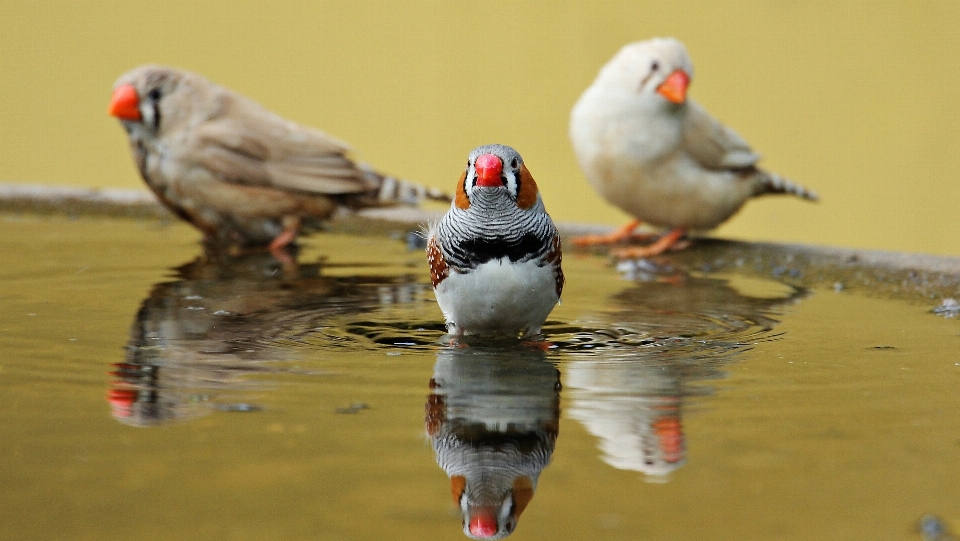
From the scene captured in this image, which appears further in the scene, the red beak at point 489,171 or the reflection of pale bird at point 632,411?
the red beak at point 489,171

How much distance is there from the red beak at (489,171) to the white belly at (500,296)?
0.70 ft

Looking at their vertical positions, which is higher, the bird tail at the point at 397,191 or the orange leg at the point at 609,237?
the bird tail at the point at 397,191

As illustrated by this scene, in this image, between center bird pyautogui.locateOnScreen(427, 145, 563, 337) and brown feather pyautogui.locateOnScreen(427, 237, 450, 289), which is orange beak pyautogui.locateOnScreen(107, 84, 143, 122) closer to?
brown feather pyautogui.locateOnScreen(427, 237, 450, 289)

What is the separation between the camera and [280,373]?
2824 millimetres

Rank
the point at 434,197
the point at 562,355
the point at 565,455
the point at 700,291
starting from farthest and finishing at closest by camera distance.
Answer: the point at 434,197, the point at 700,291, the point at 562,355, the point at 565,455

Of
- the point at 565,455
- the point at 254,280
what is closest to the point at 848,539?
the point at 565,455

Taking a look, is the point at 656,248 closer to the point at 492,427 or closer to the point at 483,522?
the point at 492,427

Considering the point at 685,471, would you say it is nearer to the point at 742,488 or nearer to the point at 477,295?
the point at 742,488

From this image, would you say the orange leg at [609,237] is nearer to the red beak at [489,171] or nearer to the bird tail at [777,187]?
the bird tail at [777,187]

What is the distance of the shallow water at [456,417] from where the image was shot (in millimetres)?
1940

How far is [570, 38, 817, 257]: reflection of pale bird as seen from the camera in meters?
5.20

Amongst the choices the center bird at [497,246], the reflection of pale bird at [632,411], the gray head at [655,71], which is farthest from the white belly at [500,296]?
the gray head at [655,71]

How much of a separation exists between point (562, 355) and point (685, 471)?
98 centimetres

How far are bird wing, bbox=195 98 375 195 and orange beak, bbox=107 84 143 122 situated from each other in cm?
27
